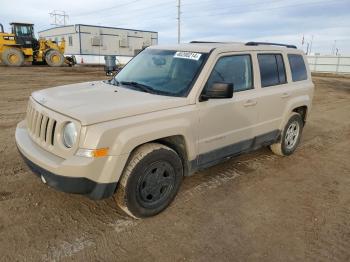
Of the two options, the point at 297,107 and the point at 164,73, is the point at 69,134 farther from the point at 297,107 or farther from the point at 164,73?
the point at 297,107

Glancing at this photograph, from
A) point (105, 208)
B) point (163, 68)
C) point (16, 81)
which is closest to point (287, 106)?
Result: point (163, 68)

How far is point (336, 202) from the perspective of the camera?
4105mm

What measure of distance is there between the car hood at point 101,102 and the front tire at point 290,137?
103 inches

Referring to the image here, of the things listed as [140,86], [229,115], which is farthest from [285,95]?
[140,86]

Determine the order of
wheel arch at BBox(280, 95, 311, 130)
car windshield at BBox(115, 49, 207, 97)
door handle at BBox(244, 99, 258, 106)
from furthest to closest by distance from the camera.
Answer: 1. wheel arch at BBox(280, 95, 311, 130)
2. door handle at BBox(244, 99, 258, 106)
3. car windshield at BBox(115, 49, 207, 97)

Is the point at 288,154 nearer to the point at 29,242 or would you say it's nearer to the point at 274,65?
the point at 274,65

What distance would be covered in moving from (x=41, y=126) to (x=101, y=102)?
0.69 metres

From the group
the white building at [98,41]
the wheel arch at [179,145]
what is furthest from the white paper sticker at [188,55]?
the white building at [98,41]

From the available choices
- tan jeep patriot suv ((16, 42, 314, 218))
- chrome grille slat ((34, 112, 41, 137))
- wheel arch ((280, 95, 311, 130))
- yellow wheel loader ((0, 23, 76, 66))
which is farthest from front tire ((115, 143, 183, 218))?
yellow wheel loader ((0, 23, 76, 66))

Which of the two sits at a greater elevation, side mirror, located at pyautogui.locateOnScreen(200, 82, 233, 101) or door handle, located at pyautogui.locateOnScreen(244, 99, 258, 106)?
side mirror, located at pyautogui.locateOnScreen(200, 82, 233, 101)

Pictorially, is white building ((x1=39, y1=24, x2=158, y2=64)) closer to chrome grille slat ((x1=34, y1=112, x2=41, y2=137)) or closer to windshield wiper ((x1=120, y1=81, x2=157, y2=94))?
windshield wiper ((x1=120, y1=81, x2=157, y2=94))

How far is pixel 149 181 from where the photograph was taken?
3.46 metres

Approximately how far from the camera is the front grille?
10.4ft

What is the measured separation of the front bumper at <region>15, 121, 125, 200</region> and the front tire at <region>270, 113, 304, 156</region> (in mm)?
3402
